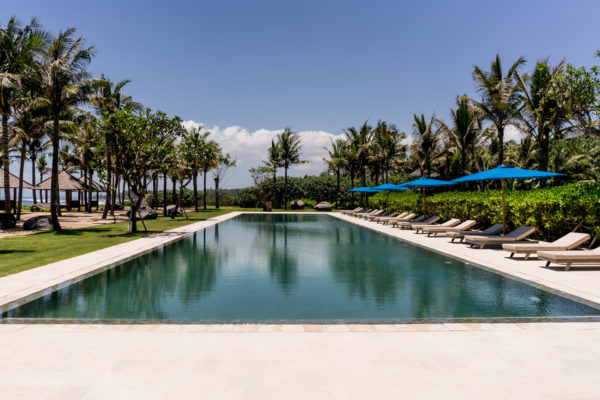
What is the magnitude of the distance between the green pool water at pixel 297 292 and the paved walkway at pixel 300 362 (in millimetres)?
824

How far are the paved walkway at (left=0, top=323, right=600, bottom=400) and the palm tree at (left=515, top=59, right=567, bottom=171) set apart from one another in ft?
61.0

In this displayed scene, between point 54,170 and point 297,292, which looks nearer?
point 297,292

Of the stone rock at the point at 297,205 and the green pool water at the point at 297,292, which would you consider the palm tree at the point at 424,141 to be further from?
the green pool water at the point at 297,292

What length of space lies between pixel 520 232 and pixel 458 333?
9.31 metres

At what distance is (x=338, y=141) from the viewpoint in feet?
156

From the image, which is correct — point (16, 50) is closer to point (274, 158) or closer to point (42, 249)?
point (42, 249)

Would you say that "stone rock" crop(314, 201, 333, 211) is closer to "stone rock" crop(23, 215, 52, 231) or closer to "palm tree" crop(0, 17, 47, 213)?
"stone rock" crop(23, 215, 52, 231)

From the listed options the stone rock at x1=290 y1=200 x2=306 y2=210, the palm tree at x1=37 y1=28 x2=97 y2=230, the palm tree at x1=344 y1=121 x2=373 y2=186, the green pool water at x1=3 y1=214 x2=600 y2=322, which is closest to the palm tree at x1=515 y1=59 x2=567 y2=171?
the green pool water at x1=3 y1=214 x2=600 y2=322

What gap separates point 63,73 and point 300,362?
19.3m

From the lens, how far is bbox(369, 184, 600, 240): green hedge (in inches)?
468

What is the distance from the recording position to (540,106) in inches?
831

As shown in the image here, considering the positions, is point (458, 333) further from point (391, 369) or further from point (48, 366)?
point (48, 366)

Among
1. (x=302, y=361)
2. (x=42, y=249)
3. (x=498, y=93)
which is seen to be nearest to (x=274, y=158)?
(x=498, y=93)

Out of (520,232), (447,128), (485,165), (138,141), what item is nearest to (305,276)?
(520,232)
